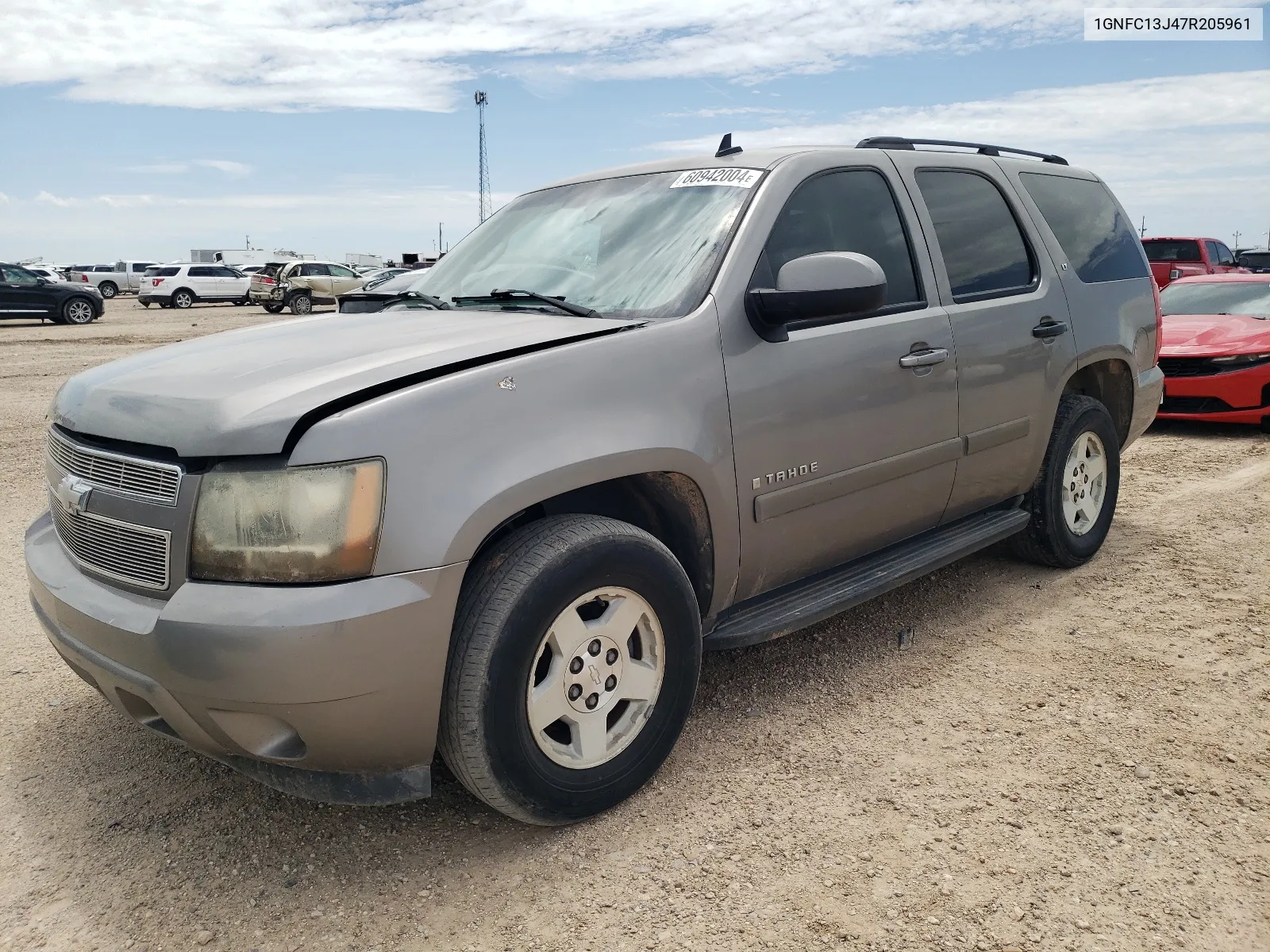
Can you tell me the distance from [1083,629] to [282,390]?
3.25 m

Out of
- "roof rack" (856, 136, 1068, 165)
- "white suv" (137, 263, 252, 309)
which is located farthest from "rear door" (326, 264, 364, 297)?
"roof rack" (856, 136, 1068, 165)

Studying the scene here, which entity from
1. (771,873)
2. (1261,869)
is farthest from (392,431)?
(1261,869)

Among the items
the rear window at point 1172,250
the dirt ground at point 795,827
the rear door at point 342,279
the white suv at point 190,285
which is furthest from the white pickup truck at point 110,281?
the dirt ground at point 795,827

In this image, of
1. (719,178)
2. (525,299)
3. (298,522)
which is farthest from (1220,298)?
(298,522)

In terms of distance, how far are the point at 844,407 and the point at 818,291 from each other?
18.8 inches

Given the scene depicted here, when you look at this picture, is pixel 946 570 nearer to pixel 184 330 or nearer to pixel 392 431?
pixel 392 431

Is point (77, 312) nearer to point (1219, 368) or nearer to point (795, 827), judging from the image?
point (1219, 368)

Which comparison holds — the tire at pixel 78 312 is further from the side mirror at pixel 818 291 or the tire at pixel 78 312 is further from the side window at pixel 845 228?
the side mirror at pixel 818 291

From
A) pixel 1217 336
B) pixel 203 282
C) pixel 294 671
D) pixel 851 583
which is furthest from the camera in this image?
pixel 203 282

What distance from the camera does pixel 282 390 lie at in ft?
7.88

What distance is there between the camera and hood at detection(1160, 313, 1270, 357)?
845 centimetres

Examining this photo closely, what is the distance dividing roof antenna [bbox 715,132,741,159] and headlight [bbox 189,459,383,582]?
2013 millimetres

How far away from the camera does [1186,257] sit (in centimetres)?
1902

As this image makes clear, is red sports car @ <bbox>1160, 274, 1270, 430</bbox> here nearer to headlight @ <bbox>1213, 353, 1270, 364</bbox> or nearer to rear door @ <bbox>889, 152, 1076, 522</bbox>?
headlight @ <bbox>1213, 353, 1270, 364</bbox>
